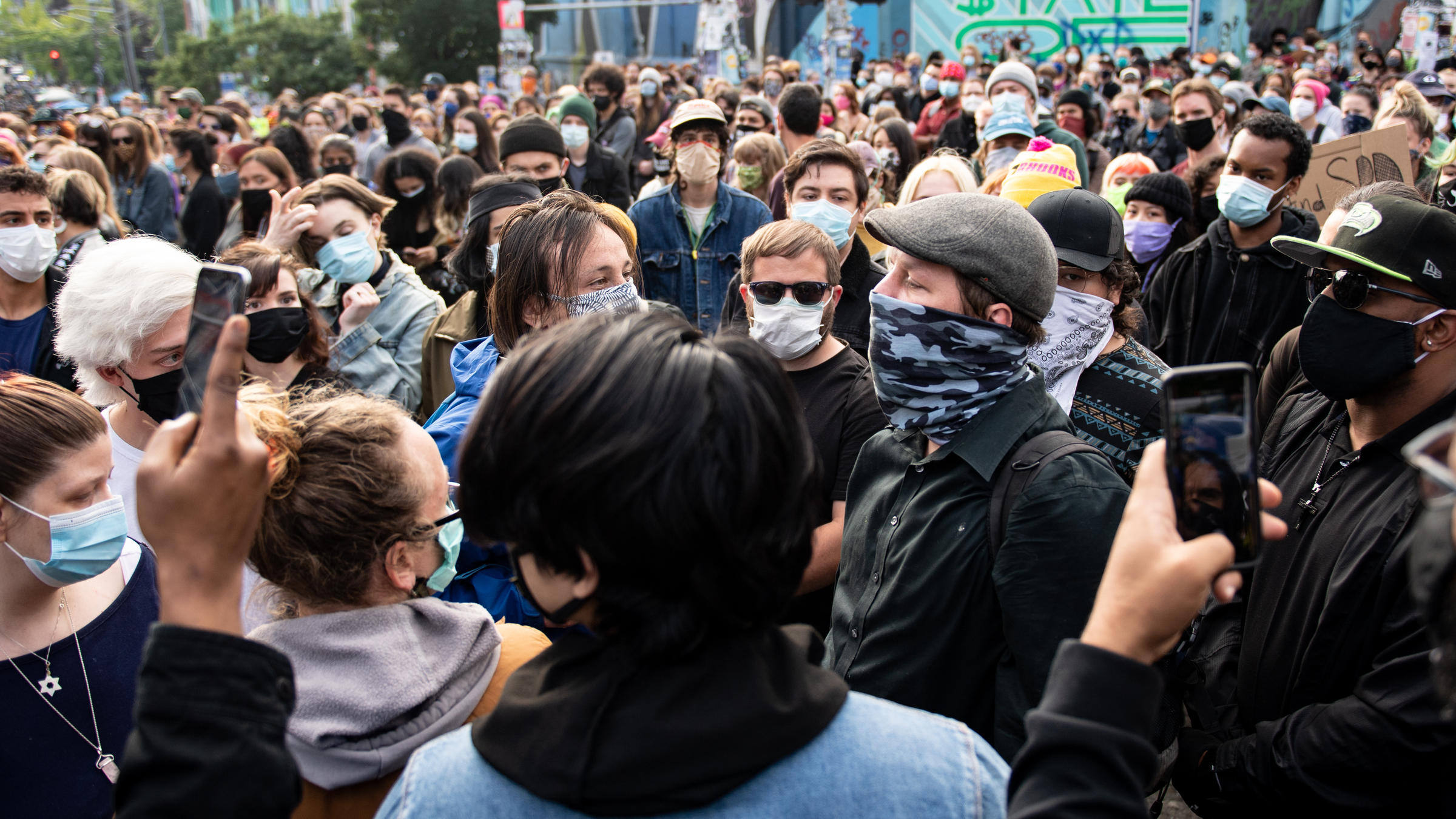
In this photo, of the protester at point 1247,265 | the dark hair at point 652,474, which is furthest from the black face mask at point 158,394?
the protester at point 1247,265

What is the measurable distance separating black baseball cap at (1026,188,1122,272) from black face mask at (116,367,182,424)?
2.68 meters

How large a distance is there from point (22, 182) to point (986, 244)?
4482 millimetres

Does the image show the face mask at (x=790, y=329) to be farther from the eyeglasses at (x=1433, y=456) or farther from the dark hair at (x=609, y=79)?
the dark hair at (x=609, y=79)

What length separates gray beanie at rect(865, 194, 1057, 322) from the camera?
82.4 inches

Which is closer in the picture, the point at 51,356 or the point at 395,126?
the point at 51,356

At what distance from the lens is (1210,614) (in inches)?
106

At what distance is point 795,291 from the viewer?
3.23 metres

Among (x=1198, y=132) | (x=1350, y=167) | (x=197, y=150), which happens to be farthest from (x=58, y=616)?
(x=197, y=150)

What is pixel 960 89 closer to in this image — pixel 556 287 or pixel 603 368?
pixel 556 287

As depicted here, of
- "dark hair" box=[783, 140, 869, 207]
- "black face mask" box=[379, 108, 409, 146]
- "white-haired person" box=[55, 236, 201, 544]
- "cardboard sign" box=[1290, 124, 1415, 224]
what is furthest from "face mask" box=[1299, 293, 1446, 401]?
"black face mask" box=[379, 108, 409, 146]

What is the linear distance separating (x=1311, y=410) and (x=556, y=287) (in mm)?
2128

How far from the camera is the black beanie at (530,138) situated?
5.97 m

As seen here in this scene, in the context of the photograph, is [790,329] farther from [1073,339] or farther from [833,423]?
A: [1073,339]

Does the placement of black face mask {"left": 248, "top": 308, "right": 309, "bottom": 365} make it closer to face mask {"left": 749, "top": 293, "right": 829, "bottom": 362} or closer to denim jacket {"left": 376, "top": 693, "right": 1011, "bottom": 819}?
face mask {"left": 749, "top": 293, "right": 829, "bottom": 362}
